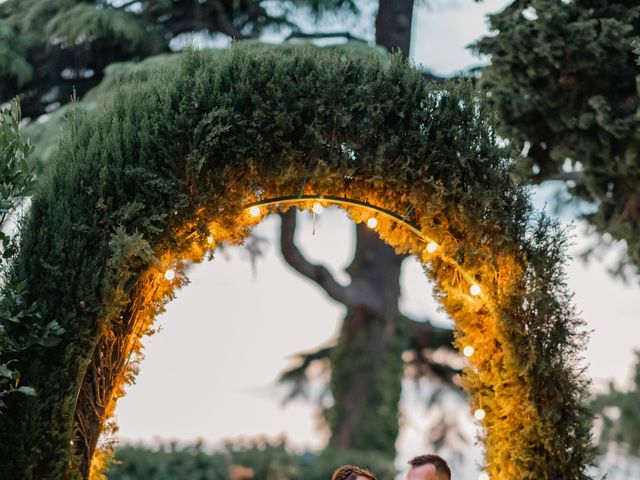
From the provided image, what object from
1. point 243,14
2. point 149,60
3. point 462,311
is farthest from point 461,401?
point 462,311

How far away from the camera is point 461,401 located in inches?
570

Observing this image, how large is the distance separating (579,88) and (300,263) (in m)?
5.61

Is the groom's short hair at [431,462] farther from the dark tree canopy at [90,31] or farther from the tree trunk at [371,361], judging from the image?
the tree trunk at [371,361]

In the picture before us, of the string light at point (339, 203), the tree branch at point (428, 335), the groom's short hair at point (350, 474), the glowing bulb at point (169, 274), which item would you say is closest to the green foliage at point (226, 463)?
the tree branch at point (428, 335)

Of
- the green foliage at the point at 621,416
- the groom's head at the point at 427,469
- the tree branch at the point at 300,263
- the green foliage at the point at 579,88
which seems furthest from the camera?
the green foliage at the point at 621,416

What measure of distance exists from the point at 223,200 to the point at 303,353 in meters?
9.69

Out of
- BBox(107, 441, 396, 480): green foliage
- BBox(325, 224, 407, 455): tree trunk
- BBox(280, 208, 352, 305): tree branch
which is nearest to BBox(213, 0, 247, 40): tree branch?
BBox(280, 208, 352, 305): tree branch

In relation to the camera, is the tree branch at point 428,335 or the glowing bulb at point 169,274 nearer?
the glowing bulb at point 169,274

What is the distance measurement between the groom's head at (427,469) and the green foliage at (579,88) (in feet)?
11.3

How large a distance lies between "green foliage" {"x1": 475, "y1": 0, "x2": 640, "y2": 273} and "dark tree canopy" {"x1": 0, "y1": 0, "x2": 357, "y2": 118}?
403 centimetres

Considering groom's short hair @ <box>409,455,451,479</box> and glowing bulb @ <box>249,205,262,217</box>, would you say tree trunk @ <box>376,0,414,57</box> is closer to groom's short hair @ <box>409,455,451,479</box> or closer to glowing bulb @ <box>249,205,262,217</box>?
glowing bulb @ <box>249,205,262,217</box>

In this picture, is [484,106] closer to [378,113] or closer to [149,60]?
[378,113]

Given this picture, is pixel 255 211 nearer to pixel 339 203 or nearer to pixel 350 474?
pixel 339 203

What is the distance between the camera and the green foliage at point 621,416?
15.6 meters
